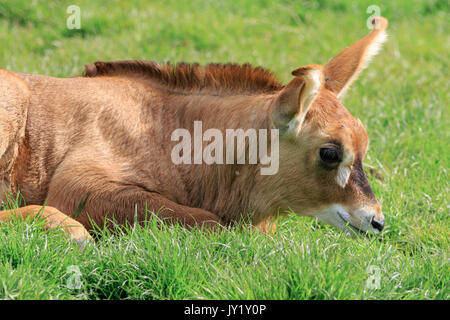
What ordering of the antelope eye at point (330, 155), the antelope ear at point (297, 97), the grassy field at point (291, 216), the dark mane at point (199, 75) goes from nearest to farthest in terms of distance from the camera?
1. the grassy field at point (291, 216)
2. the antelope ear at point (297, 97)
3. the antelope eye at point (330, 155)
4. the dark mane at point (199, 75)

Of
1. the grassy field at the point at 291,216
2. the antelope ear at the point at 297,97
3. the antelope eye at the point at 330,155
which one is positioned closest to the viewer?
the grassy field at the point at 291,216

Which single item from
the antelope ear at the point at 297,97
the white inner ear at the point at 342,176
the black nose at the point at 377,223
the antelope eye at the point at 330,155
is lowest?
the black nose at the point at 377,223

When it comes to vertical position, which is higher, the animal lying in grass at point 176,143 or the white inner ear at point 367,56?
the white inner ear at point 367,56

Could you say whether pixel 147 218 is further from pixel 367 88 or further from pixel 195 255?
pixel 367 88

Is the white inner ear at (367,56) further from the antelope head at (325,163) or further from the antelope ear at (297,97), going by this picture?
the antelope ear at (297,97)

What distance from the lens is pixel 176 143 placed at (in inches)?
197

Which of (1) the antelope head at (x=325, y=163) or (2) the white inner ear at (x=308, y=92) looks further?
(1) the antelope head at (x=325, y=163)

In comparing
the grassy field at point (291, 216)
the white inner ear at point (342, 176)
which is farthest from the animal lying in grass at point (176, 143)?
the grassy field at point (291, 216)

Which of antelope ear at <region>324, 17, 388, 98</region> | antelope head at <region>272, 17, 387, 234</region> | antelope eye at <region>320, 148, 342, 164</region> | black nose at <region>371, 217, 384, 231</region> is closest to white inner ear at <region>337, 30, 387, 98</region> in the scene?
antelope ear at <region>324, 17, 388, 98</region>

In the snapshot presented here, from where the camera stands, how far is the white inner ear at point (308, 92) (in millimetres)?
4221

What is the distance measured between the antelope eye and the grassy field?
1.77 feet

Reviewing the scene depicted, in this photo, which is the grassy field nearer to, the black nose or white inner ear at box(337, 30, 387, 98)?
the black nose
